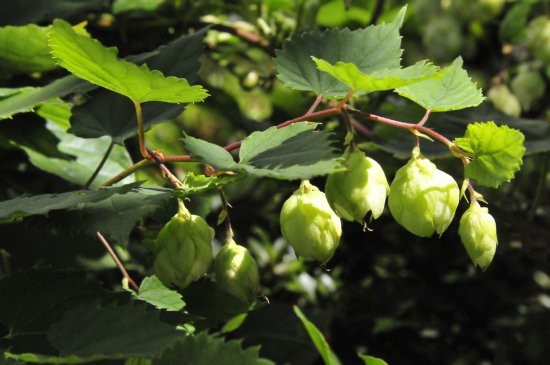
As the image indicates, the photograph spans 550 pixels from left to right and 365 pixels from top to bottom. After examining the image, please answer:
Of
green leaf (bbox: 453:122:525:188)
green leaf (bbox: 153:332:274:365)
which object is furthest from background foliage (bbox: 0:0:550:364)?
green leaf (bbox: 453:122:525:188)

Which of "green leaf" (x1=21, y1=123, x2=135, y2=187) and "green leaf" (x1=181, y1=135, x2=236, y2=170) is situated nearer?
"green leaf" (x1=181, y1=135, x2=236, y2=170)

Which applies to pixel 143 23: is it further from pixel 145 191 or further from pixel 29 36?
pixel 145 191

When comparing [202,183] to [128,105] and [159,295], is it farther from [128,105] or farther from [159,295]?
[128,105]

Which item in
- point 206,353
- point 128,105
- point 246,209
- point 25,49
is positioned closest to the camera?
point 206,353

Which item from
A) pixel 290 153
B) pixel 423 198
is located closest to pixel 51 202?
pixel 290 153

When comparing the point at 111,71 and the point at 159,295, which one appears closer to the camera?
the point at 111,71

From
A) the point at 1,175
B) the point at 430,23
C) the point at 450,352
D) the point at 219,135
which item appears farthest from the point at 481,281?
the point at 1,175

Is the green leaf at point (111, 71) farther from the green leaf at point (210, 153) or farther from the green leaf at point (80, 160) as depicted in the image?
the green leaf at point (80, 160)

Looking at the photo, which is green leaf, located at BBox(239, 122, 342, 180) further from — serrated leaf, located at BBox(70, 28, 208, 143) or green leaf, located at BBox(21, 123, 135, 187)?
green leaf, located at BBox(21, 123, 135, 187)
